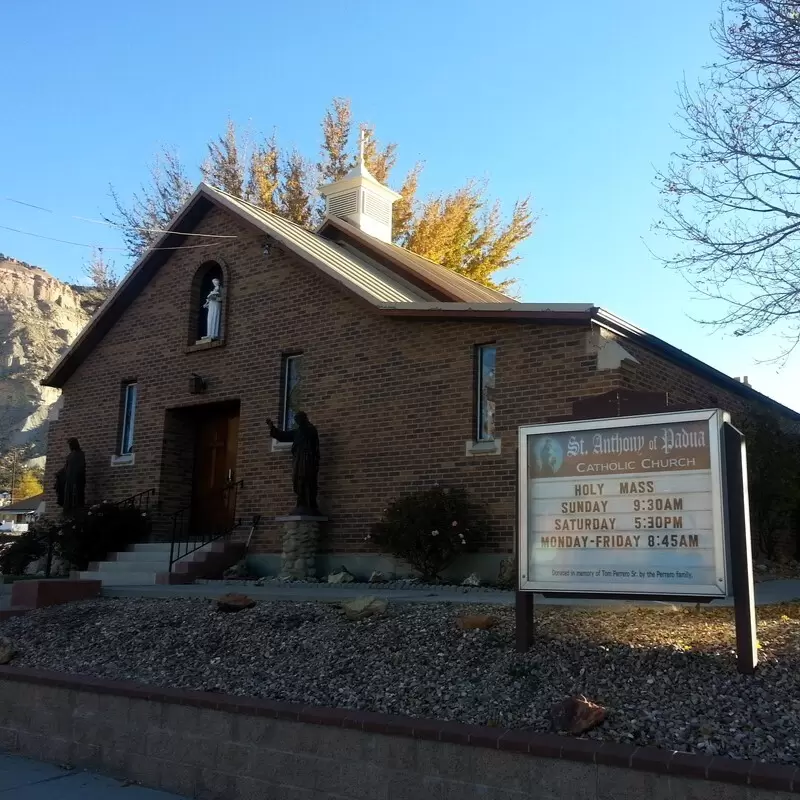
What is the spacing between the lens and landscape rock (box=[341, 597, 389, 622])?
7.32m

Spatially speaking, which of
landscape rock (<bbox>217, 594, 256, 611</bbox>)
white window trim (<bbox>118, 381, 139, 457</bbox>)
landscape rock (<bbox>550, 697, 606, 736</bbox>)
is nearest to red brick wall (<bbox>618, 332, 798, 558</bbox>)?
landscape rock (<bbox>217, 594, 256, 611</bbox>)

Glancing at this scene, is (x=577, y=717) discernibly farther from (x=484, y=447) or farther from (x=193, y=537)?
(x=193, y=537)

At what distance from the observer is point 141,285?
17.3 metres

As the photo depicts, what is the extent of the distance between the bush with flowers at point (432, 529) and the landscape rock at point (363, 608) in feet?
12.2

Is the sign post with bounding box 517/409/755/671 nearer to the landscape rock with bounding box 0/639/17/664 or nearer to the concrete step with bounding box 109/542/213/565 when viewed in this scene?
the landscape rock with bounding box 0/639/17/664

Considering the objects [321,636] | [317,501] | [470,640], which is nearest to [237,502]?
[317,501]

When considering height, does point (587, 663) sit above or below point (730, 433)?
below

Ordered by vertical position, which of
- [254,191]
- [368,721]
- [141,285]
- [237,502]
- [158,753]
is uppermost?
[254,191]

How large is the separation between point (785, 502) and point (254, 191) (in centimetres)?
1967

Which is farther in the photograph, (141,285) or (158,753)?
(141,285)

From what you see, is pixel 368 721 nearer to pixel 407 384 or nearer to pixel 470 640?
pixel 470 640

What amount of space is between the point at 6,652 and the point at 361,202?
14605mm

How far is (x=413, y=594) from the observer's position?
30.3 feet

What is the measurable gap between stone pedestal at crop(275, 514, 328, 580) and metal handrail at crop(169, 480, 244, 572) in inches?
70.5
